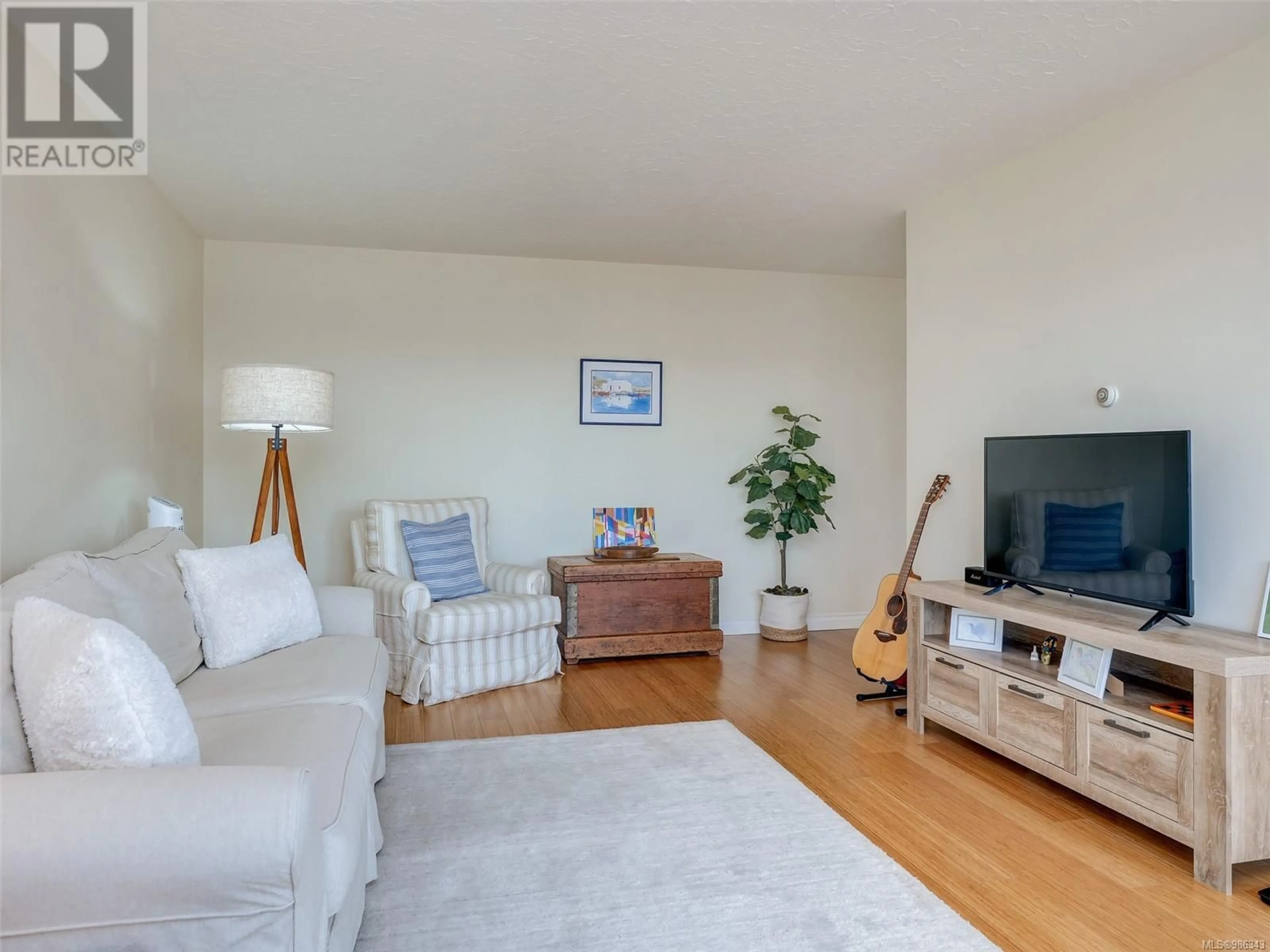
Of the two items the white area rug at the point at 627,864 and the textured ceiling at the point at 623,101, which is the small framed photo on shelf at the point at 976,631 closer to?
the white area rug at the point at 627,864

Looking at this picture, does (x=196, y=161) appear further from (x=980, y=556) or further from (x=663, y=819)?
(x=980, y=556)

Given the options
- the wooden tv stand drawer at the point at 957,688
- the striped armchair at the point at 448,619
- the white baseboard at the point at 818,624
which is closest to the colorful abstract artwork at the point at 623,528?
the striped armchair at the point at 448,619

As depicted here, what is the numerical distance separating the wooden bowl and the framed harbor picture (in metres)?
0.90

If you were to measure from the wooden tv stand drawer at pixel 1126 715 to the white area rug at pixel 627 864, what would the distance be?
31.5 inches

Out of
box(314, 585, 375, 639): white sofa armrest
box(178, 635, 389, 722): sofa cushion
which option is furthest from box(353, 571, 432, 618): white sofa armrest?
box(178, 635, 389, 722): sofa cushion

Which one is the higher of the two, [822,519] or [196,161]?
[196,161]

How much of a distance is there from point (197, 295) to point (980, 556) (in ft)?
14.7

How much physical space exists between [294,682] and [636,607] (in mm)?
2625

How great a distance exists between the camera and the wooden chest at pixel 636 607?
15.2 feet

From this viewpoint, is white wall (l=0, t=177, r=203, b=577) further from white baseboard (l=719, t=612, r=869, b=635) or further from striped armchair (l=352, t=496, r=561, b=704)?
white baseboard (l=719, t=612, r=869, b=635)

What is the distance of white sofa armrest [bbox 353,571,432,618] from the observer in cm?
388

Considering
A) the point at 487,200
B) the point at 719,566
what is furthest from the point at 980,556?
the point at 487,200

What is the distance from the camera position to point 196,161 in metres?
3.46

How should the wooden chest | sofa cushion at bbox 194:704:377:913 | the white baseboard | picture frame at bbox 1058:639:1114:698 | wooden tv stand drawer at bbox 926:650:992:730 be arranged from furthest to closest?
the white baseboard < the wooden chest < wooden tv stand drawer at bbox 926:650:992:730 < picture frame at bbox 1058:639:1114:698 < sofa cushion at bbox 194:704:377:913
